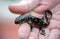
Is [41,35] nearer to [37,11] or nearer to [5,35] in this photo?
[37,11]

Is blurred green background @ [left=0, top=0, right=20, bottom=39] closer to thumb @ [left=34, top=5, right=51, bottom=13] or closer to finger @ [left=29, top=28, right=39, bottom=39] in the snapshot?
thumb @ [left=34, top=5, right=51, bottom=13]

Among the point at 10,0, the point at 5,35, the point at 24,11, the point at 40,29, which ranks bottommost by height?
the point at 5,35

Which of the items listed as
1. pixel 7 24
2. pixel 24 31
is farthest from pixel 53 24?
pixel 7 24

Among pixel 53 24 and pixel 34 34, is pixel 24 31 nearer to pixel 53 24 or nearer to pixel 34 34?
pixel 34 34

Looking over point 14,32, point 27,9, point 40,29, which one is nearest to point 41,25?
point 40,29

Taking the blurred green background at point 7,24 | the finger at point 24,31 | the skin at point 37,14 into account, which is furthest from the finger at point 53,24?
the blurred green background at point 7,24

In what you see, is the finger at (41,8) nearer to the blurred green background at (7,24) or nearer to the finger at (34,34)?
the finger at (34,34)

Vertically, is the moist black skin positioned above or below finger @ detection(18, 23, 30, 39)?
above

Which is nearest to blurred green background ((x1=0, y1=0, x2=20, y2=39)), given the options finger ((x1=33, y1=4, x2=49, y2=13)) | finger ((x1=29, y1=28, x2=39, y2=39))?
finger ((x1=33, y1=4, x2=49, y2=13))

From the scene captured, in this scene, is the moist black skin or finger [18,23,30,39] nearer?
finger [18,23,30,39]
